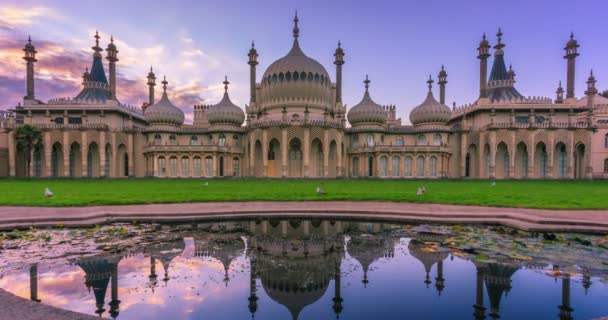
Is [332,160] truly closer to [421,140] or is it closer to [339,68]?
[421,140]

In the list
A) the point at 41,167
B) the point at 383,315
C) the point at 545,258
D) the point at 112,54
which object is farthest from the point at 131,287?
the point at 112,54

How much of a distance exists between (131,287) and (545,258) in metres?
8.24

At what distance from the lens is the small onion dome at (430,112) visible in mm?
46375

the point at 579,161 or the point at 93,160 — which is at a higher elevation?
the point at 93,160

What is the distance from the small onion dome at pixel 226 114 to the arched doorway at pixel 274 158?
25.4ft

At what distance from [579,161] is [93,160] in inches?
2763

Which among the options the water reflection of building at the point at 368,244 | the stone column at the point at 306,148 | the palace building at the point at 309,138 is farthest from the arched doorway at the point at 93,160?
the water reflection of building at the point at 368,244

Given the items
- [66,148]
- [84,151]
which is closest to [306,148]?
[84,151]

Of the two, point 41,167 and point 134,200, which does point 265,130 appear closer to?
point 134,200

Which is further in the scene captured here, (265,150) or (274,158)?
(274,158)

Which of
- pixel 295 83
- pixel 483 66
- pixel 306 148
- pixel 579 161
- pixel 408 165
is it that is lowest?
pixel 408 165

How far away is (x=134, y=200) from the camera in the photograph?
13992mm

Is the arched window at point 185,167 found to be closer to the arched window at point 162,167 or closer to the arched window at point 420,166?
the arched window at point 162,167

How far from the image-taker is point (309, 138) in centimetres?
4141
